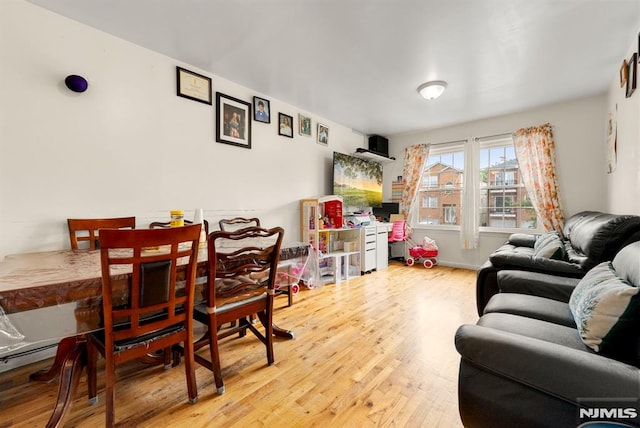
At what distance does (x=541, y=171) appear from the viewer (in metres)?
3.74

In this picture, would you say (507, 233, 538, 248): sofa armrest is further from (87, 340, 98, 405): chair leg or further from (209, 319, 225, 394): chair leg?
(87, 340, 98, 405): chair leg

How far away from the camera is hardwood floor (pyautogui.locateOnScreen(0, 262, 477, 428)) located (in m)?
1.34

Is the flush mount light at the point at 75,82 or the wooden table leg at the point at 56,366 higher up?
the flush mount light at the point at 75,82

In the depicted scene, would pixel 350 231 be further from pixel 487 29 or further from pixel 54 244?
pixel 54 244

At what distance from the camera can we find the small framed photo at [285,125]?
3544mm

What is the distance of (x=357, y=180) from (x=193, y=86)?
110 inches

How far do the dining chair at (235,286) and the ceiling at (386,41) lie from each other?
5.48ft

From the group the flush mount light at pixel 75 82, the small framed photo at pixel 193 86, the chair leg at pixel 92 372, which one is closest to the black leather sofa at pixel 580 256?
the chair leg at pixel 92 372

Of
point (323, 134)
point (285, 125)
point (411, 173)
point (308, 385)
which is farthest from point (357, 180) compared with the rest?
point (308, 385)

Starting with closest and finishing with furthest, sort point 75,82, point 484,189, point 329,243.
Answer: point 75,82 < point 329,243 < point 484,189

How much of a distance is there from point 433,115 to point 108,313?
175 inches

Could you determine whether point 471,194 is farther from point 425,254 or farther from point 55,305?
point 55,305

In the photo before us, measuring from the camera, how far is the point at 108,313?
1.14 meters

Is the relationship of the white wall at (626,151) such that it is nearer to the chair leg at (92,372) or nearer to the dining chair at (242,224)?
the dining chair at (242,224)
